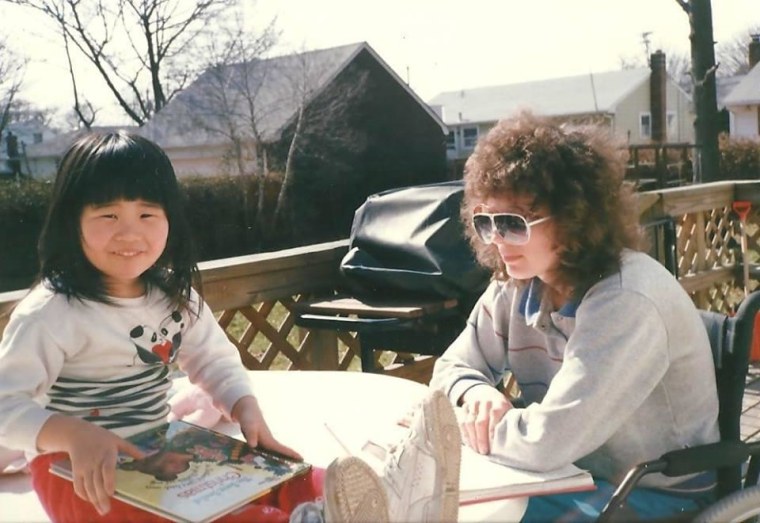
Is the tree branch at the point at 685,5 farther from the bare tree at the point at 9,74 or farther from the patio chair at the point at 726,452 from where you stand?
the bare tree at the point at 9,74

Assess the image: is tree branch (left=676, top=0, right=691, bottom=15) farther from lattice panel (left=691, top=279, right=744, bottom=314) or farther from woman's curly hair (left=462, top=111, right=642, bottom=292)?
woman's curly hair (left=462, top=111, right=642, bottom=292)

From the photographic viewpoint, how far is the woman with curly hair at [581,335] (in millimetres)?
1587

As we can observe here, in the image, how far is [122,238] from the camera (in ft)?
5.17

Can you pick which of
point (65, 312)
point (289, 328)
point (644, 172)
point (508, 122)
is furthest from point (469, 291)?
point (644, 172)

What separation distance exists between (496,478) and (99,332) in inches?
29.6

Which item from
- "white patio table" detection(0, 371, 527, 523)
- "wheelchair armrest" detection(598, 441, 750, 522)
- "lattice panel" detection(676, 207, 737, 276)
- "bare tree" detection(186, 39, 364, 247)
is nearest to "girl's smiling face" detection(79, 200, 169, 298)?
"white patio table" detection(0, 371, 527, 523)

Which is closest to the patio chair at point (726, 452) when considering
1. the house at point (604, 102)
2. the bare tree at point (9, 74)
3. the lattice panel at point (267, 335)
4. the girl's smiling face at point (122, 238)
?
the girl's smiling face at point (122, 238)

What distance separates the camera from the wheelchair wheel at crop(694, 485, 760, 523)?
5.07 ft

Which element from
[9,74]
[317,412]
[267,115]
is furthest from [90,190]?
[267,115]

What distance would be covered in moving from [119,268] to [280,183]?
16990 mm

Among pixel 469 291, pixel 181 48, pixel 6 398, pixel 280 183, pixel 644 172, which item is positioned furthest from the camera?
pixel 644 172

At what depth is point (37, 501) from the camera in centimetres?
155

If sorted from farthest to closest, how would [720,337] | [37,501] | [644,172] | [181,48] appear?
[644,172] → [181,48] → [720,337] → [37,501]

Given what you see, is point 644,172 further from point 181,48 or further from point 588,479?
point 588,479
